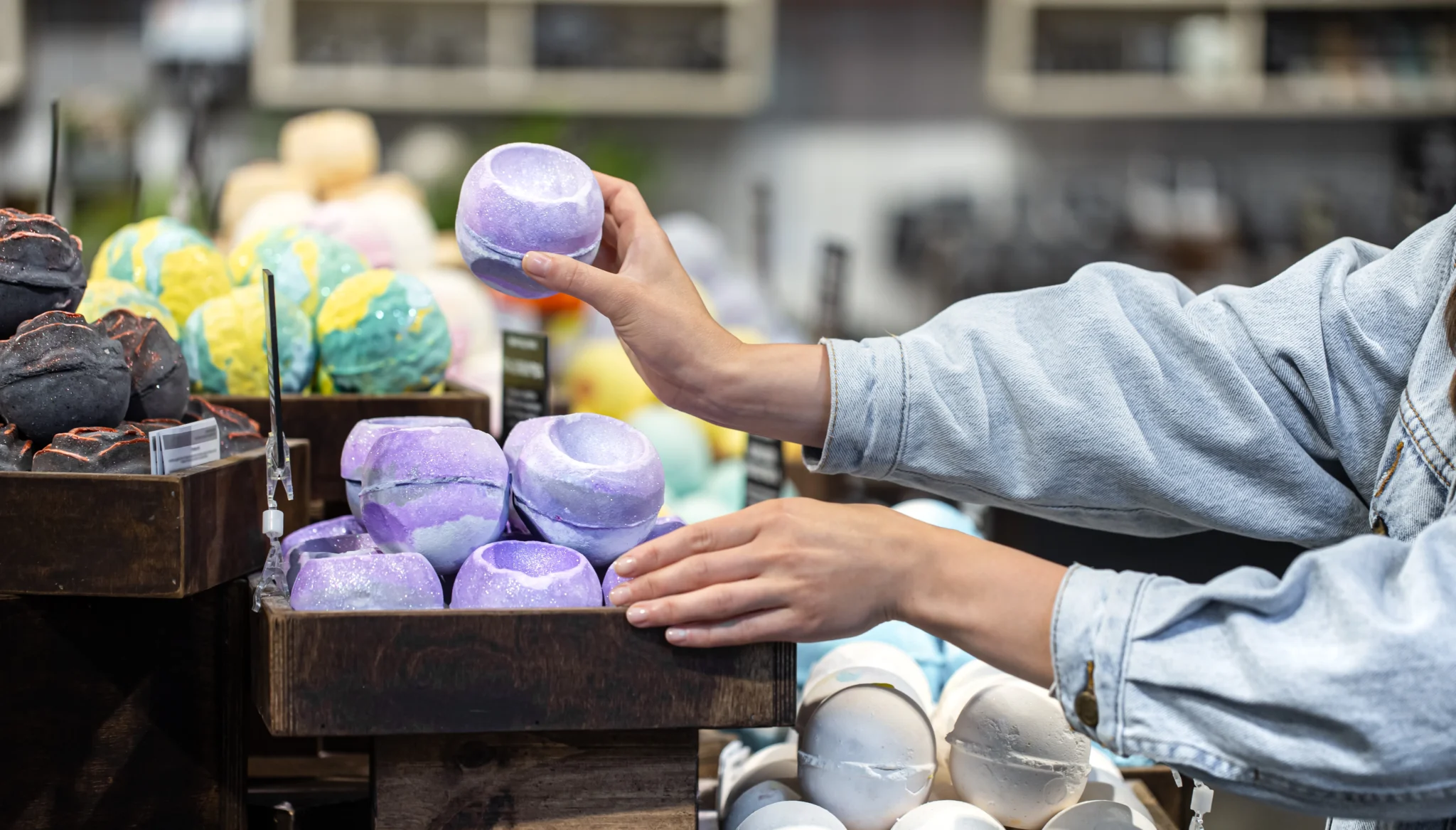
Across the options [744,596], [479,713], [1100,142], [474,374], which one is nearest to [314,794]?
[479,713]

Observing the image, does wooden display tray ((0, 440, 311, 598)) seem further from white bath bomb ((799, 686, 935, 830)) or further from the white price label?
white bath bomb ((799, 686, 935, 830))

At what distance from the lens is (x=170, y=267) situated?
1431mm

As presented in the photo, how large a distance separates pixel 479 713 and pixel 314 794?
1.14ft

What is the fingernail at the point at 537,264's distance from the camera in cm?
105

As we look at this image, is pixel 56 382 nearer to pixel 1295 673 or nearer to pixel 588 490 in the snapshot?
pixel 588 490

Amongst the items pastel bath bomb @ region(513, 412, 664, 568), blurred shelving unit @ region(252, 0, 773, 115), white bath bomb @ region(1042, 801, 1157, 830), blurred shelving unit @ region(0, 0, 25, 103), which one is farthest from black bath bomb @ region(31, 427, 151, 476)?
blurred shelving unit @ region(0, 0, 25, 103)

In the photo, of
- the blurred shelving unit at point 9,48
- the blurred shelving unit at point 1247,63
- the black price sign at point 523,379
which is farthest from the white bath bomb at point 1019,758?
the blurred shelving unit at point 9,48

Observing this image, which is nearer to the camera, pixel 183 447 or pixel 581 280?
pixel 183 447

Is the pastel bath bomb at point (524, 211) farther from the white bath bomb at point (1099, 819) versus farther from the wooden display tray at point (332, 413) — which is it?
the white bath bomb at point (1099, 819)

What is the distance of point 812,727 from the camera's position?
1.05 meters

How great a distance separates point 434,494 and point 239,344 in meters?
0.48

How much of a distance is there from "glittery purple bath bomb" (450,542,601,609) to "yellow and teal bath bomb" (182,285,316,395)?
49cm

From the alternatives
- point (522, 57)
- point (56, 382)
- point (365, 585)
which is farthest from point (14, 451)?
point (522, 57)

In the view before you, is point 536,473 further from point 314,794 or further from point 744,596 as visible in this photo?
point 314,794
